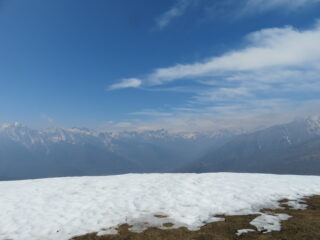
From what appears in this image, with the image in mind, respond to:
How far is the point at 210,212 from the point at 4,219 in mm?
12350

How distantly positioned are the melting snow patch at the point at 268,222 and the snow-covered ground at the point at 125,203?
138cm

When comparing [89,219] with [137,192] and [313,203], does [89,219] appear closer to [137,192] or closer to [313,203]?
[137,192]

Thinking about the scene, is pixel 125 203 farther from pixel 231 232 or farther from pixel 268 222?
pixel 268 222

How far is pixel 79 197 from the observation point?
60.1ft

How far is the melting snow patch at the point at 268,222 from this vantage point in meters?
11.5

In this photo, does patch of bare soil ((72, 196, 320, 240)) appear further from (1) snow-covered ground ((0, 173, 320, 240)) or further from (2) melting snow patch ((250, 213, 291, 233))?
(1) snow-covered ground ((0, 173, 320, 240))

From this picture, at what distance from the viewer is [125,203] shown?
1664cm

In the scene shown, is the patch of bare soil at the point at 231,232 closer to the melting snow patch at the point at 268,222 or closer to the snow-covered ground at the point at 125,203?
the melting snow patch at the point at 268,222

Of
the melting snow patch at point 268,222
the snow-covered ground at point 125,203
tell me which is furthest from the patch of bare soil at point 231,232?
the snow-covered ground at point 125,203

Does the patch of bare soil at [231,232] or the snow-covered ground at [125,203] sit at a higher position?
the snow-covered ground at [125,203]

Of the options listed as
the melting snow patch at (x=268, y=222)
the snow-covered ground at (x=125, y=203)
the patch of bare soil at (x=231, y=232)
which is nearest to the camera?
the patch of bare soil at (x=231, y=232)

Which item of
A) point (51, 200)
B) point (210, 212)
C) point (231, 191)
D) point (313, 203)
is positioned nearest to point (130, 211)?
point (210, 212)

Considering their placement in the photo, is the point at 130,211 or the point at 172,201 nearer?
the point at 130,211

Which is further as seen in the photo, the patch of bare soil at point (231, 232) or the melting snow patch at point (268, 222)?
the melting snow patch at point (268, 222)
